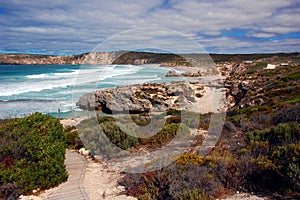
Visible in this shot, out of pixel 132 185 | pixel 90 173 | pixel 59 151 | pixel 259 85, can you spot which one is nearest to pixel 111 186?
pixel 132 185

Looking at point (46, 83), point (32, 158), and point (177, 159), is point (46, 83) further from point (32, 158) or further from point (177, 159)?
point (177, 159)

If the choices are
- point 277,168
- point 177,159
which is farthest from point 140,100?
point 277,168

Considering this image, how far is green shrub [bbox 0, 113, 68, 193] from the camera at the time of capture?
265 inches

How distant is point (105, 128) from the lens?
32.9ft

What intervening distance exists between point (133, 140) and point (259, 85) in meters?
22.1

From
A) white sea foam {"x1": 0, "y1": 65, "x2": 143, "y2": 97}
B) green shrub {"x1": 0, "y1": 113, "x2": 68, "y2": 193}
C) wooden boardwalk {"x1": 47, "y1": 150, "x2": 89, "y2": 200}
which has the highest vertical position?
green shrub {"x1": 0, "y1": 113, "x2": 68, "y2": 193}

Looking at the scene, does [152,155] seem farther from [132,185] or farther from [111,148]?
[132,185]

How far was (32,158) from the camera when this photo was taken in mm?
7219

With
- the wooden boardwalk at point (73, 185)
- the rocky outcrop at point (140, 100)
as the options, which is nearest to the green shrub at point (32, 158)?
the wooden boardwalk at point (73, 185)

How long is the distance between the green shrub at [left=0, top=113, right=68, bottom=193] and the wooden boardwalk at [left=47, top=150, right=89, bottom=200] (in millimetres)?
269

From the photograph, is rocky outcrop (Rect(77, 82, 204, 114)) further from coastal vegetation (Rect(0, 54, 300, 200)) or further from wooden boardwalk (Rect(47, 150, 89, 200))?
wooden boardwalk (Rect(47, 150, 89, 200))

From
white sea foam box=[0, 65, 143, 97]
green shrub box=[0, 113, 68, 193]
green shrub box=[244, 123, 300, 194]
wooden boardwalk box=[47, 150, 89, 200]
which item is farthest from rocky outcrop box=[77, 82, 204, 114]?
green shrub box=[244, 123, 300, 194]

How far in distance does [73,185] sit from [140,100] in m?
19.9

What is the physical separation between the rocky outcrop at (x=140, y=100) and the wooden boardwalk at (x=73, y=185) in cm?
1655
